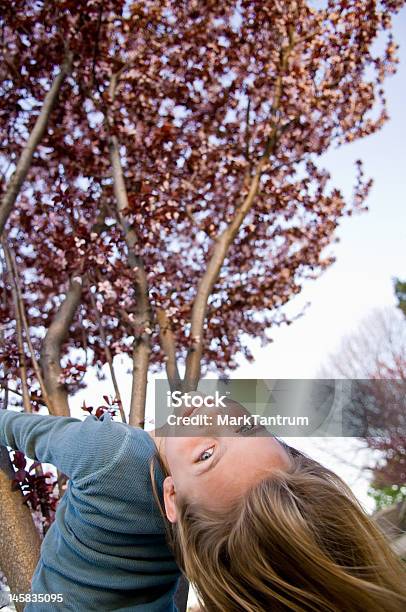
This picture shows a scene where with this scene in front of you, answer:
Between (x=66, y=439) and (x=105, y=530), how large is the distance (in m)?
0.28

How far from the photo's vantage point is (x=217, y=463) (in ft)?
4.61

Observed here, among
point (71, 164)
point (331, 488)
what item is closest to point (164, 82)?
point (71, 164)

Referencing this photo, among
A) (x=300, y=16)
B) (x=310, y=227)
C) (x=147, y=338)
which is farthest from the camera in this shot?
(x=310, y=227)

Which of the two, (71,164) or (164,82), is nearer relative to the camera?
(71,164)

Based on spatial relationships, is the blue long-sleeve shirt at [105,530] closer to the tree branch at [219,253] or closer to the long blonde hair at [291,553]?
the long blonde hair at [291,553]

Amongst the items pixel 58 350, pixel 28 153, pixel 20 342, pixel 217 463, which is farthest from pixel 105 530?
pixel 28 153

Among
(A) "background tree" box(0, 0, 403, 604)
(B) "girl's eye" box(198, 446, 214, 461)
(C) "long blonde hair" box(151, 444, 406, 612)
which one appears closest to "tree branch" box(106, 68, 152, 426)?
(A) "background tree" box(0, 0, 403, 604)

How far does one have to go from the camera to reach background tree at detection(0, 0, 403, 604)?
305cm

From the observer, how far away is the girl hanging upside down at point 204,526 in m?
1.20

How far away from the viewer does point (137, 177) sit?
3.61 meters

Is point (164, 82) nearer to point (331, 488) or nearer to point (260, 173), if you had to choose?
point (260, 173)

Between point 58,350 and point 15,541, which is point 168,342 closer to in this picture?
point 58,350

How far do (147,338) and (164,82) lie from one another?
2.22m

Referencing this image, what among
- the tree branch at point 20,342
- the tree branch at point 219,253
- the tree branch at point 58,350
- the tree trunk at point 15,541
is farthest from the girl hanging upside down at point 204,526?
the tree branch at point 219,253
